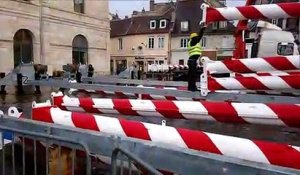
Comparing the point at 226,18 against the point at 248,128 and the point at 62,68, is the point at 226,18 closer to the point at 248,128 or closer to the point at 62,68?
the point at 248,128

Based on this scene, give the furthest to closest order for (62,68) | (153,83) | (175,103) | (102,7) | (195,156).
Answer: (102,7) < (62,68) < (153,83) < (175,103) < (195,156)

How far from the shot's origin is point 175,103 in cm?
473

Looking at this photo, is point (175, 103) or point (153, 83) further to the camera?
point (153, 83)

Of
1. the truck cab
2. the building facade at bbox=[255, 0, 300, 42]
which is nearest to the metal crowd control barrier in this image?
the building facade at bbox=[255, 0, 300, 42]

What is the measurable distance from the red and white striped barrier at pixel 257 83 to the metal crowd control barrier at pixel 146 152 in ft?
9.91

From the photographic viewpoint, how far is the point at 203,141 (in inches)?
115

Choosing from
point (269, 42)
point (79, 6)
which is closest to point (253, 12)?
point (269, 42)

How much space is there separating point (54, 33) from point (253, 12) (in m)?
28.4

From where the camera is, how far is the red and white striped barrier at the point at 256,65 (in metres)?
5.23

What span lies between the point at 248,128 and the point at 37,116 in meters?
4.71

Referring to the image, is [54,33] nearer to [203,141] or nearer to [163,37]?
[163,37]

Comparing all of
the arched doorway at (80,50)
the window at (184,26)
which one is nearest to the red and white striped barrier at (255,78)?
the arched doorway at (80,50)

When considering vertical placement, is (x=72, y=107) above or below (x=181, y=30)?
below

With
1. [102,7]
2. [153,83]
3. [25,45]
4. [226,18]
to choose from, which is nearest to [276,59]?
[226,18]
